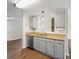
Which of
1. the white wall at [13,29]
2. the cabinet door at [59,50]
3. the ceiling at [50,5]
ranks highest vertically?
the ceiling at [50,5]

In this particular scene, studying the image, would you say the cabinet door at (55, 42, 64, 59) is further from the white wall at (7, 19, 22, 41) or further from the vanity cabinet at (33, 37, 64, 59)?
the white wall at (7, 19, 22, 41)

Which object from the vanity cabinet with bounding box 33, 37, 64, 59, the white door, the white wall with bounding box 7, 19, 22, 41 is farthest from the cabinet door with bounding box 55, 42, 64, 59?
the white wall with bounding box 7, 19, 22, 41

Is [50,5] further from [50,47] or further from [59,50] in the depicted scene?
[59,50]

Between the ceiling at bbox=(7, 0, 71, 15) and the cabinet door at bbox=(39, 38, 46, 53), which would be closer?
the cabinet door at bbox=(39, 38, 46, 53)

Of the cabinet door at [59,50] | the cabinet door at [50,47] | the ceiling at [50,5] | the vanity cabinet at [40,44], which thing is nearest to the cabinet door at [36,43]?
the vanity cabinet at [40,44]

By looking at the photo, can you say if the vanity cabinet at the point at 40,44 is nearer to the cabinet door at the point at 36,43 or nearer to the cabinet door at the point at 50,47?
the cabinet door at the point at 36,43

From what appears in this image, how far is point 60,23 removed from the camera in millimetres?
5871

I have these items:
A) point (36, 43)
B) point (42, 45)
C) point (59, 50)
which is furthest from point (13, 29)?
point (59, 50)

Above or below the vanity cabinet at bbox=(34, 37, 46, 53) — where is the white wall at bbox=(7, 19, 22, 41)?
above

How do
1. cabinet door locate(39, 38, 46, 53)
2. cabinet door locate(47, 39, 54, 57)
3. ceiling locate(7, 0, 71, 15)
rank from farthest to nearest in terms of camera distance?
ceiling locate(7, 0, 71, 15) < cabinet door locate(39, 38, 46, 53) < cabinet door locate(47, 39, 54, 57)

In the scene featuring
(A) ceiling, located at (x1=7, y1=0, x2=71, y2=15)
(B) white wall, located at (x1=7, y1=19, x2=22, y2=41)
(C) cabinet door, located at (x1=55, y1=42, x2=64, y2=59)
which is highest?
(A) ceiling, located at (x1=7, y1=0, x2=71, y2=15)
